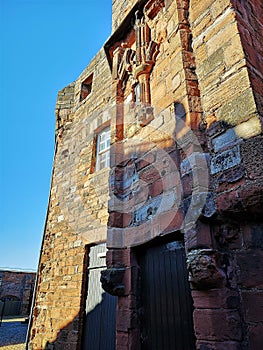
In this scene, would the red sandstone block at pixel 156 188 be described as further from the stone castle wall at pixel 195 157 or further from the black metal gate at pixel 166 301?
the black metal gate at pixel 166 301

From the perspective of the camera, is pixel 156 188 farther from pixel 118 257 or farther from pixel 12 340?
pixel 12 340

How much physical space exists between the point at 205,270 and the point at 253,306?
1.07ft

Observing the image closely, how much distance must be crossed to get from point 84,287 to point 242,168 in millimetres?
4105

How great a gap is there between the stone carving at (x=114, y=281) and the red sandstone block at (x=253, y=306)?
4.32ft

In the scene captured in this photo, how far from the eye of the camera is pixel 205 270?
1.63 meters

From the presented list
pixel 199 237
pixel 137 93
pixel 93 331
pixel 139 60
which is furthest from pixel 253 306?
pixel 93 331

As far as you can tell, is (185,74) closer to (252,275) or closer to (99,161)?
(252,275)

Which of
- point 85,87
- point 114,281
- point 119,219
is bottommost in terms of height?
point 114,281

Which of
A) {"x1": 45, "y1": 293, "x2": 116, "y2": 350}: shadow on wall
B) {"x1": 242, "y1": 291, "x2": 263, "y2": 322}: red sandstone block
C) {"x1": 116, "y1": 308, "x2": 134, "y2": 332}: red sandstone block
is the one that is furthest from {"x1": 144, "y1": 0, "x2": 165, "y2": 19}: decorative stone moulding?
{"x1": 45, "y1": 293, "x2": 116, "y2": 350}: shadow on wall

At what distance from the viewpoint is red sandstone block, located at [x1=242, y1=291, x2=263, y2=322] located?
4.80ft

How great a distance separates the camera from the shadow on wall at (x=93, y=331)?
4.06 meters

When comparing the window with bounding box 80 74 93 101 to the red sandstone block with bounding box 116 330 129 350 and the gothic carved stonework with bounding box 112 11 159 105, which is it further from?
the red sandstone block with bounding box 116 330 129 350

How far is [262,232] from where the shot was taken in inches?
62.1

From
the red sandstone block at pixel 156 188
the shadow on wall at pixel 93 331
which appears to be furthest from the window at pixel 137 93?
the shadow on wall at pixel 93 331
